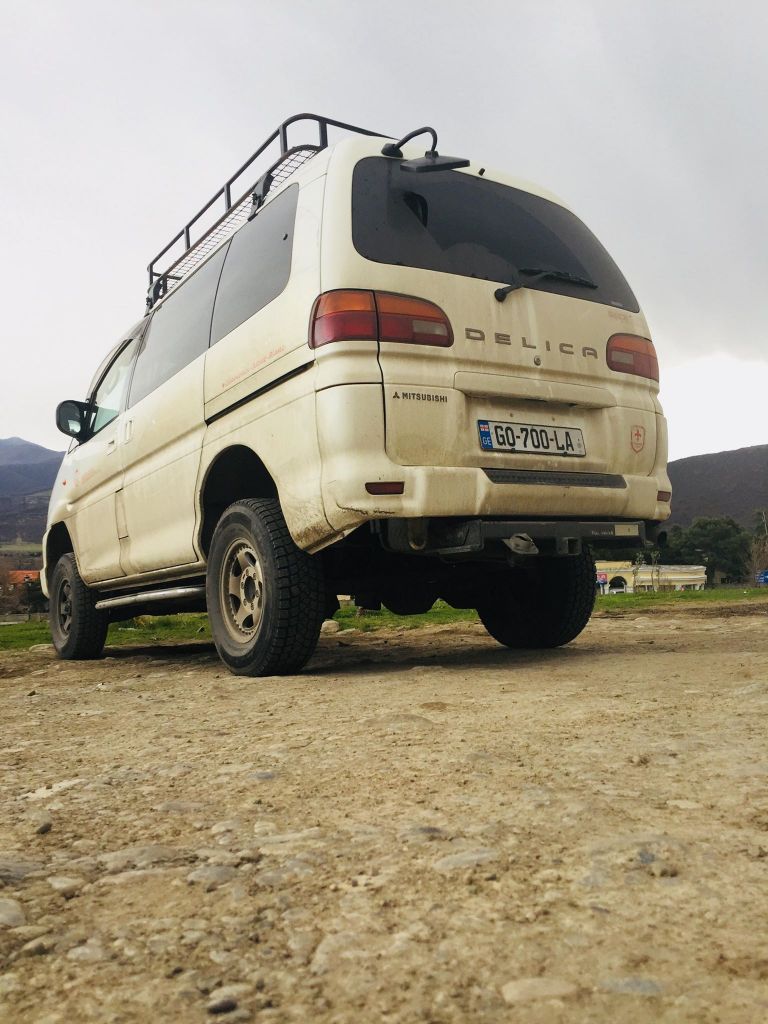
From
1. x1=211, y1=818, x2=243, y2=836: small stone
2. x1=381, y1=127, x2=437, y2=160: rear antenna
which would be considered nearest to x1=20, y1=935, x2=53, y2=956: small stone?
x1=211, y1=818, x2=243, y2=836: small stone

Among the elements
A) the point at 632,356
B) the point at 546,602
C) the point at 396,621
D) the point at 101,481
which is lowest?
the point at 396,621

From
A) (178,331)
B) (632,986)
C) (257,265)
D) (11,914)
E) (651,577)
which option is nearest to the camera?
(632,986)

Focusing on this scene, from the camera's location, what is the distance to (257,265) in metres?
4.12

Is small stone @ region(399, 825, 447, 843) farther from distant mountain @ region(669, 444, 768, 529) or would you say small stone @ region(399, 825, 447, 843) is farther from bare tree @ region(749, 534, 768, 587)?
distant mountain @ region(669, 444, 768, 529)

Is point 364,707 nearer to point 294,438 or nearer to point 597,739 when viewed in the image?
point 597,739

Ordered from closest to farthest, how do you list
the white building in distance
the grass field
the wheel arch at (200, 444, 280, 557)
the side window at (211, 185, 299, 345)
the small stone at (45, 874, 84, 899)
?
the small stone at (45, 874, 84, 899)
the side window at (211, 185, 299, 345)
the wheel arch at (200, 444, 280, 557)
the grass field
the white building in distance

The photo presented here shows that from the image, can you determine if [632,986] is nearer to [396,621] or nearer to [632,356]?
[632,356]

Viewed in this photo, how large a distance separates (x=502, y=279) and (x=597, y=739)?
92.0 inches

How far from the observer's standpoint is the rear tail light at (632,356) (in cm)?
410

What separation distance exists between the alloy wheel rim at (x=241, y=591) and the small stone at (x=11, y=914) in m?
2.64

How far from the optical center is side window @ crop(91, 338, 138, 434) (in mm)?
5840

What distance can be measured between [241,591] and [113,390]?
2616mm

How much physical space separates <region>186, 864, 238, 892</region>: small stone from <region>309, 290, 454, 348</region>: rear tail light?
240cm

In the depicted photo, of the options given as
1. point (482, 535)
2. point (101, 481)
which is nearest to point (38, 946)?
point (482, 535)
